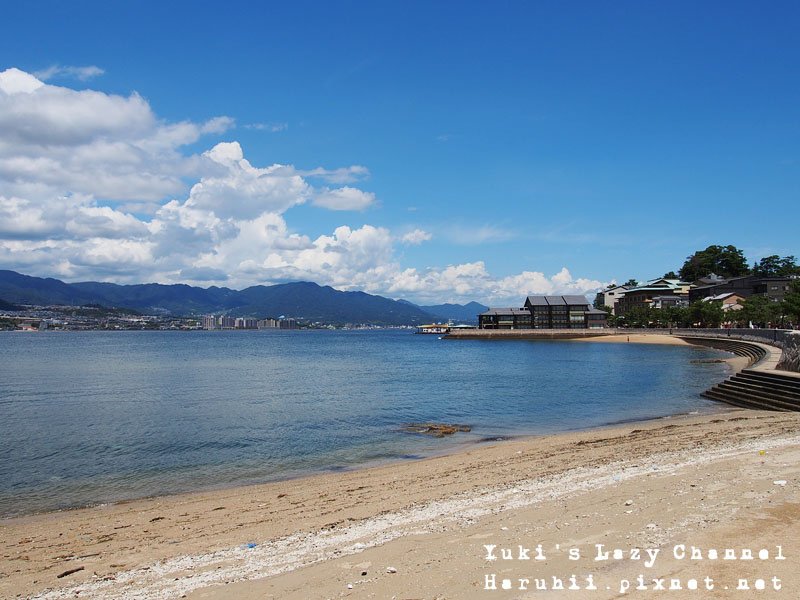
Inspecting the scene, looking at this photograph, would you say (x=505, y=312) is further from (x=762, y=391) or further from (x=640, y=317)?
(x=762, y=391)

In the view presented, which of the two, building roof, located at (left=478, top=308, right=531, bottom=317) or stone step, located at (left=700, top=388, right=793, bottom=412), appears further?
building roof, located at (left=478, top=308, right=531, bottom=317)

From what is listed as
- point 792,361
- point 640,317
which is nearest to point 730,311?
point 640,317

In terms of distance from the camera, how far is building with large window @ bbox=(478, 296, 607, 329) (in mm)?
176125

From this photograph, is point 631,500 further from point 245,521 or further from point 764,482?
point 245,521

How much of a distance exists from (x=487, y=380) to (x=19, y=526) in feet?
137

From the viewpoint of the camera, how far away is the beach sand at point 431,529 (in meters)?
7.40

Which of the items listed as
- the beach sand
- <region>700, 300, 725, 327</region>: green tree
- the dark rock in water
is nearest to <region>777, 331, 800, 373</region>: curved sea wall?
the beach sand

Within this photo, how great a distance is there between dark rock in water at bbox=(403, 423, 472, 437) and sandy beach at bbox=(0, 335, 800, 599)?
848cm

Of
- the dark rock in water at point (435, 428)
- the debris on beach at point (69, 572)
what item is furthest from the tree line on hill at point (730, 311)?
the debris on beach at point (69, 572)

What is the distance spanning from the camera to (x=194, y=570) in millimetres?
8750

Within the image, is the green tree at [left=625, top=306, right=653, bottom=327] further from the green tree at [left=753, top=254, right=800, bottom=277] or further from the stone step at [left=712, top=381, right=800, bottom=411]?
the stone step at [left=712, top=381, right=800, bottom=411]

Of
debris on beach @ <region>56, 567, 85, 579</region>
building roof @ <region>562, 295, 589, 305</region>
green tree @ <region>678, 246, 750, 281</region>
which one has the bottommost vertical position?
debris on beach @ <region>56, 567, 85, 579</region>

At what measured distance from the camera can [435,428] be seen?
2622 cm

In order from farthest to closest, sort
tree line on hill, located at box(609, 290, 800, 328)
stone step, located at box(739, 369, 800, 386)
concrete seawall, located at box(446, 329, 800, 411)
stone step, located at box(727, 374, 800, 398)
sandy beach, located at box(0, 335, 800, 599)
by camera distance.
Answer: tree line on hill, located at box(609, 290, 800, 328) < concrete seawall, located at box(446, 329, 800, 411) < stone step, located at box(739, 369, 800, 386) < stone step, located at box(727, 374, 800, 398) < sandy beach, located at box(0, 335, 800, 599)
